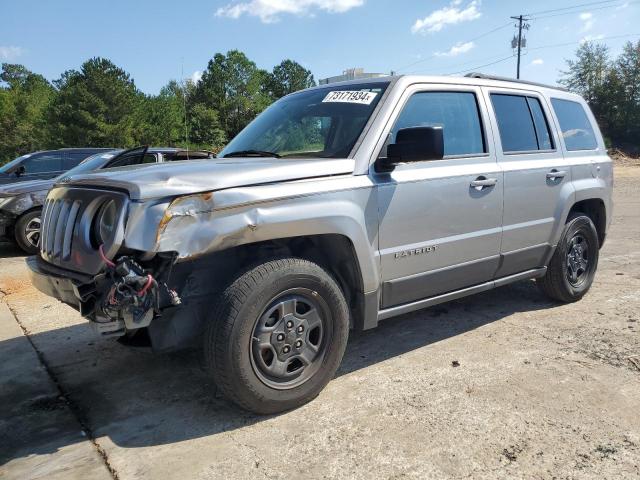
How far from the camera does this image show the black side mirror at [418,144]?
326 cm

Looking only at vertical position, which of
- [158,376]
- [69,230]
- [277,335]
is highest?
[69,230]

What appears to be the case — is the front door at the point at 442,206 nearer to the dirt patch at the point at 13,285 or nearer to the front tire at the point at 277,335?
the front tire at the point at 277,335

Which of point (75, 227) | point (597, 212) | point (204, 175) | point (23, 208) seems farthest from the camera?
point (23, 208)

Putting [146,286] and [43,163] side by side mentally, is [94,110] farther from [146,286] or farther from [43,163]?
[146,286]

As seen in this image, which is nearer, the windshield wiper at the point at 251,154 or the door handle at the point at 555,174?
the windshield wiper at the point at 251,154

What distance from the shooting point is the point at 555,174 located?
4.71 meters

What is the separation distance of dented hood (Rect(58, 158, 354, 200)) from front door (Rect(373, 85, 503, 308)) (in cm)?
48

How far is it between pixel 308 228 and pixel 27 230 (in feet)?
24.4

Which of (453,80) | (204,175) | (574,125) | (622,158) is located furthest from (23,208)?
(622,158)

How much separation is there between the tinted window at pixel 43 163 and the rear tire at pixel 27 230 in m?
1.89

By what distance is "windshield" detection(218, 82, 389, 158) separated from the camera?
3582 mm

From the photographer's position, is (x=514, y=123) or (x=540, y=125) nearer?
(x=514, y=123)

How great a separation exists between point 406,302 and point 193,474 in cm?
182

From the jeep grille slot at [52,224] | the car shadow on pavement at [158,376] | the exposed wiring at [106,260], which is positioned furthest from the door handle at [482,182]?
the jeep grille slot at [52,224]
